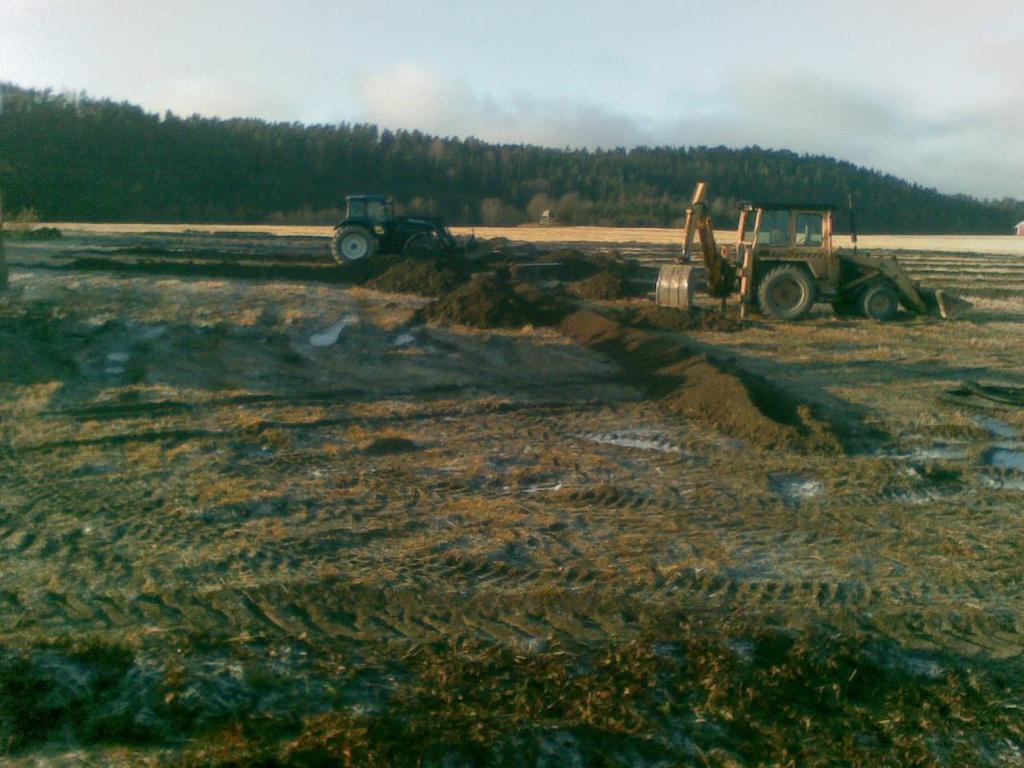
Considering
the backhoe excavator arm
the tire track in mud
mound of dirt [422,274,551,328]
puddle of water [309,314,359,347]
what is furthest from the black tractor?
the tire track in mud

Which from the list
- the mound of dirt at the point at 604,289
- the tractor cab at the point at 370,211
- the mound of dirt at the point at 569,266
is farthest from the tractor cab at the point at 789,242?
the tractor cab at the point at 370,211

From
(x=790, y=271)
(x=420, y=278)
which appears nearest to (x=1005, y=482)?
(x=790, y=271)

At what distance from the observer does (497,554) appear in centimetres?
634

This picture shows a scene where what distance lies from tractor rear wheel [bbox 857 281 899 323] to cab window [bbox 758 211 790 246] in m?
2.15

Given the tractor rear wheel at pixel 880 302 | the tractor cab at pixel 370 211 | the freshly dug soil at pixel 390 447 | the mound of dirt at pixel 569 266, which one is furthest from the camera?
the mound of dirt at pixel 569 266

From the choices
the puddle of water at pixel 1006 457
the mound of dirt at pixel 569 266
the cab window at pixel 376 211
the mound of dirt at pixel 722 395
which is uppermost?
the cab window at pixel 376 211

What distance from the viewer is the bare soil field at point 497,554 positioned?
4.22 m

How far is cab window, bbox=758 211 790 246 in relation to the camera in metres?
18.0

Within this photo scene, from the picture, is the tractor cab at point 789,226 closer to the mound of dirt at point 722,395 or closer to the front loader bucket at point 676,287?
the front loader bucket at point 676,287

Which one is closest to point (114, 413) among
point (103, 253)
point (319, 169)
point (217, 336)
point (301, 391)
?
point (301, 391)

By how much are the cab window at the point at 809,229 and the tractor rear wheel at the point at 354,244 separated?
11038mm

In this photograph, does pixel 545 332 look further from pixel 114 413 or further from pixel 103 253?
pixel 103 253

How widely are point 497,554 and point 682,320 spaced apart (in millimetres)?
12024

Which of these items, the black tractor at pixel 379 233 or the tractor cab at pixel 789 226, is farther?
the black tractor at pixel 379 233
